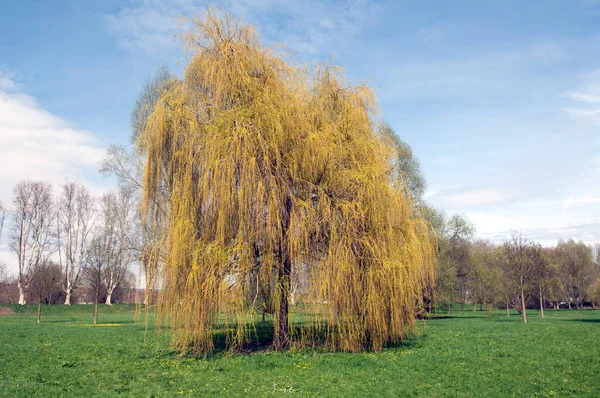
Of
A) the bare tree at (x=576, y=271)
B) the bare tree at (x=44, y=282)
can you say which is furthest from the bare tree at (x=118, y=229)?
the bare tree at (x=576, y=271)

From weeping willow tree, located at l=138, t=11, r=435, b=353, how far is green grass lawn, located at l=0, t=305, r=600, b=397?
128 centimetres

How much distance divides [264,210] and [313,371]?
199 inches

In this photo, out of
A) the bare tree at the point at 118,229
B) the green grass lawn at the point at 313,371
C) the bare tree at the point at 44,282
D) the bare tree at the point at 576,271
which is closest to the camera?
the green grass lawn at the point at 313,371

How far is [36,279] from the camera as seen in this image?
40.5 metres

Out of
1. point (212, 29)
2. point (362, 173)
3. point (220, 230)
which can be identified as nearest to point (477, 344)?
point (362, 173)

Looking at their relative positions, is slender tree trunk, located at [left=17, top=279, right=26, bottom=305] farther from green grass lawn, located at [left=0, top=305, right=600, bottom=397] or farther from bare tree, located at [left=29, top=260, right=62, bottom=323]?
green grass lawn, located at [left=0, top=305, right=600, bottom=397]

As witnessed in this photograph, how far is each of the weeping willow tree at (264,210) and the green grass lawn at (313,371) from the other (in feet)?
Answer: 4.20

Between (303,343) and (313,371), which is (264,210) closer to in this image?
(303,343)

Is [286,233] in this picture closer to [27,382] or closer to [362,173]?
[362,173]

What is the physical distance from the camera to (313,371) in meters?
11.0

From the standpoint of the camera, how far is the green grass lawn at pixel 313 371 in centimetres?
898

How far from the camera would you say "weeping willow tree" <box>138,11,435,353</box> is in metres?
13.1

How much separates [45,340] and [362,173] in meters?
14.3

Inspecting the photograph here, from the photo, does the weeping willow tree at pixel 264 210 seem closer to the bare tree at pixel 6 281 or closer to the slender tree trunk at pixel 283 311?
the slender tree trunk at pixel 283 311
